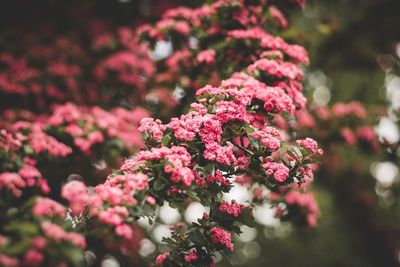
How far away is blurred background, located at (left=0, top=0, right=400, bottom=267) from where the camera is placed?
5.88 meters

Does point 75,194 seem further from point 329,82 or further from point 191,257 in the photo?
point 329,82

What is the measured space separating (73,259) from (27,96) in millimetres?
3934

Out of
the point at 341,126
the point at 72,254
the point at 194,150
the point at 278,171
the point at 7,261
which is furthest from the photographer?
the point at 341,126

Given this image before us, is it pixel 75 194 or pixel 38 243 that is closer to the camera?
pixel 38 243

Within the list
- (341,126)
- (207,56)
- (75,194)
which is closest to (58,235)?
(75,194)

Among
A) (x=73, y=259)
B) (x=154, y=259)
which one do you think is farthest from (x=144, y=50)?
(x=73, y=259)

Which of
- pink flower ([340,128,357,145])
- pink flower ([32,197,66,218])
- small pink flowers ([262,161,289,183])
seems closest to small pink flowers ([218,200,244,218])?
small pink flowers ([262,161,289,183])

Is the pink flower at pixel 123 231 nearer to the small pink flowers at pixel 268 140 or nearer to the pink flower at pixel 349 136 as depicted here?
the small pink flowers at pixel 268 140

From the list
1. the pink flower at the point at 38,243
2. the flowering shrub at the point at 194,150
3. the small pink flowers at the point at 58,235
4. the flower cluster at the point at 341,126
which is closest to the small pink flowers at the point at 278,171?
the flowering shrub at the point at 194,150

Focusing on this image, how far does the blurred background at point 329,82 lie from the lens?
588 cm

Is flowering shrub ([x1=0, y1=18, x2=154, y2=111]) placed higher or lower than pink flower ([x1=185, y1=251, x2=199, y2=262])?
higher

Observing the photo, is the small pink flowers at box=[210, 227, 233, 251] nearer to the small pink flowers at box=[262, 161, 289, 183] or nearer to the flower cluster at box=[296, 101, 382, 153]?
the small pink flowers at box=[262, 161, 289, 183]

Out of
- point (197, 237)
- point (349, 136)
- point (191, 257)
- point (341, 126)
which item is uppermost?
point (341, 126)

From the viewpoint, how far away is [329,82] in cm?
1098
